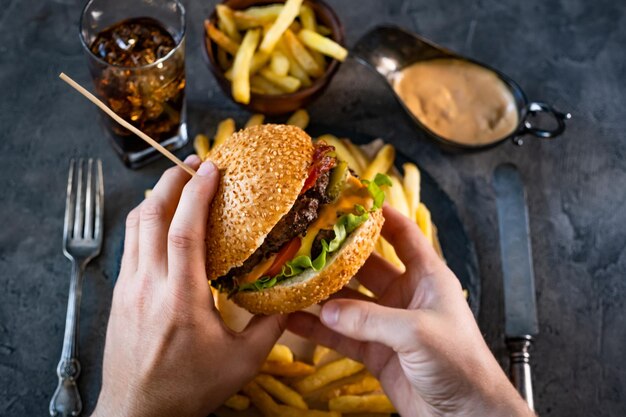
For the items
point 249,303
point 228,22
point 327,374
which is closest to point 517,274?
point 327,374

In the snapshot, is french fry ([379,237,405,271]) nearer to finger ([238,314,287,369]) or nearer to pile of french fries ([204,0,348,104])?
finger ([238,314,287,369])

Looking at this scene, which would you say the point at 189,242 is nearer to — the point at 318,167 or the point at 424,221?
the point at 318,167

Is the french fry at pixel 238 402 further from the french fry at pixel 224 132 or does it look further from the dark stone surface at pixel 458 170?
the french fry at pixel 224 132

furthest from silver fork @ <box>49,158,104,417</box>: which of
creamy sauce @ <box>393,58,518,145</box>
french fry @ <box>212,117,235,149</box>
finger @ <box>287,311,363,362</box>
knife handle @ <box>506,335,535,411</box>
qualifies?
knife handle @ <box>506,335,535,411</box>

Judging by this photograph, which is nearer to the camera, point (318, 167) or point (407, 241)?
point (318, 167)

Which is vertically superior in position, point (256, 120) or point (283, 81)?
point (283, 81)

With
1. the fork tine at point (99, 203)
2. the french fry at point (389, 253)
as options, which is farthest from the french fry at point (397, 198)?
the fork tine at point (99, 203)
